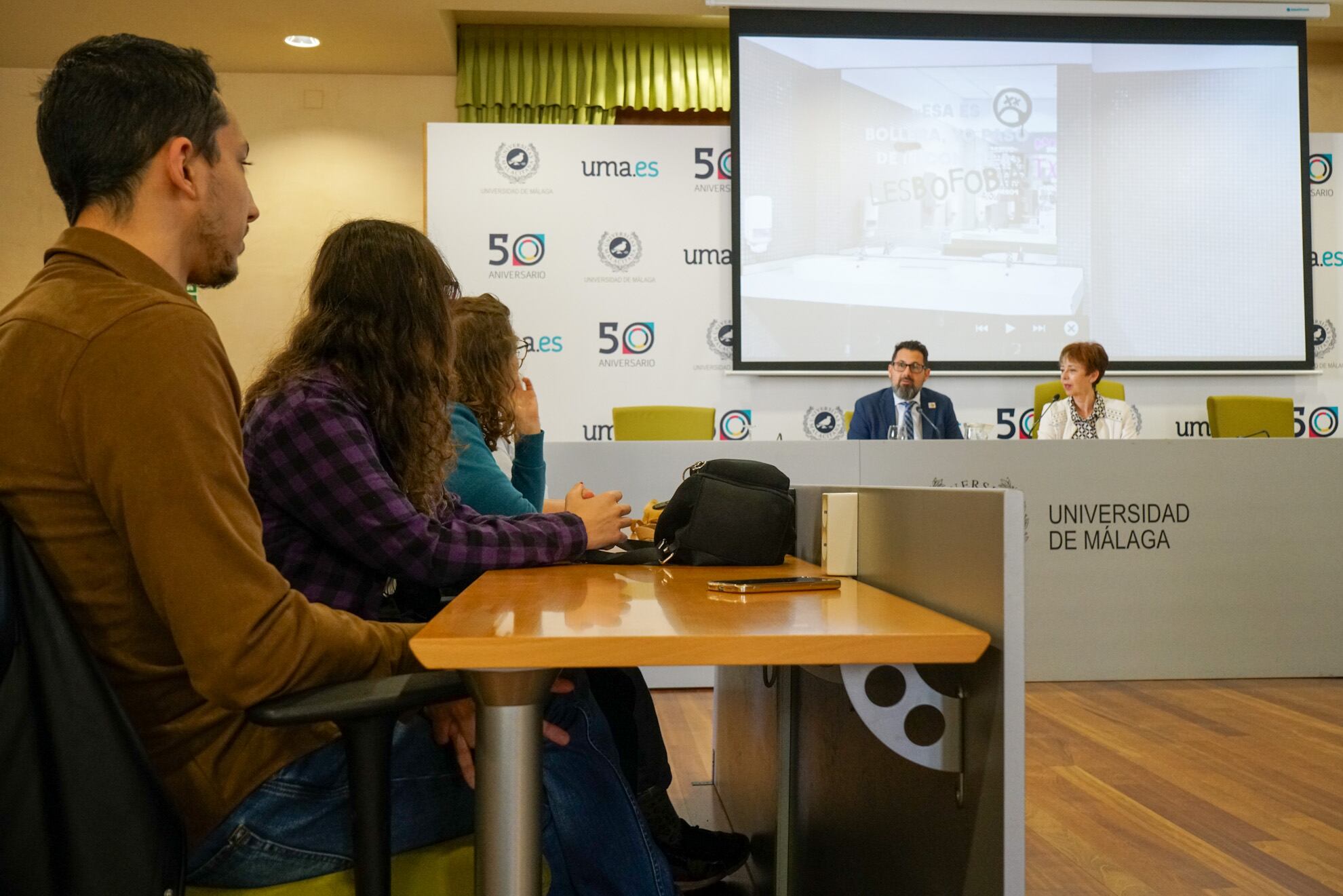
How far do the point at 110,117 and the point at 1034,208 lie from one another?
554cm

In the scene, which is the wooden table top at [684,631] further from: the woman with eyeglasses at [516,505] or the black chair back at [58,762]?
the woman with eyeglasses at [516,505]

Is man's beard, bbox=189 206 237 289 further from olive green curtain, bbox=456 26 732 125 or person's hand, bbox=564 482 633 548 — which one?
olive green curtain, bbox=456 26 732 125

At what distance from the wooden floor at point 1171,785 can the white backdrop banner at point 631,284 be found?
2.54 metres

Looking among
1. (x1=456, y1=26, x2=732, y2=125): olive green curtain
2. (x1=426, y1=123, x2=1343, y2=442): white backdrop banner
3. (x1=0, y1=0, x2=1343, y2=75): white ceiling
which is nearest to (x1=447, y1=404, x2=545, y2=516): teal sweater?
(x1=426, y1=123, x2=1343, y2=442): white backdrop banner

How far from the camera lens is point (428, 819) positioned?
961mm

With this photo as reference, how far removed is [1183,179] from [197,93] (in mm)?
5923

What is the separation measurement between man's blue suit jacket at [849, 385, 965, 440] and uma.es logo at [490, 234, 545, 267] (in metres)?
2.03

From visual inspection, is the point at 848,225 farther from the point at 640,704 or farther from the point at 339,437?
the point at 339,437

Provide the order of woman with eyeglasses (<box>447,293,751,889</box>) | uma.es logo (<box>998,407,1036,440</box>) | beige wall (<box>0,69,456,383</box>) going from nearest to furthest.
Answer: woman with eyeglasses (<box>447,293,751,889</box>) → uma.es logo (<box>998,407,1036,440</box>) → beige wall (<box>0,69,456,383</box>)

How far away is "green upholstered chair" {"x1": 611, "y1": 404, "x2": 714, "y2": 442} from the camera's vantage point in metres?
4.80

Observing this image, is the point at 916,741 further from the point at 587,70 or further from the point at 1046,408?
the point at 587,70

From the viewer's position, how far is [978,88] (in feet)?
18.8

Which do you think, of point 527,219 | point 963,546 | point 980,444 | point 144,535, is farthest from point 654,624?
point 527,219

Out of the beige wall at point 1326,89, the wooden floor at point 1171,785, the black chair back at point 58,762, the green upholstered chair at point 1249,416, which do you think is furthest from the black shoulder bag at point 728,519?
the beige wall at point 1326,89
